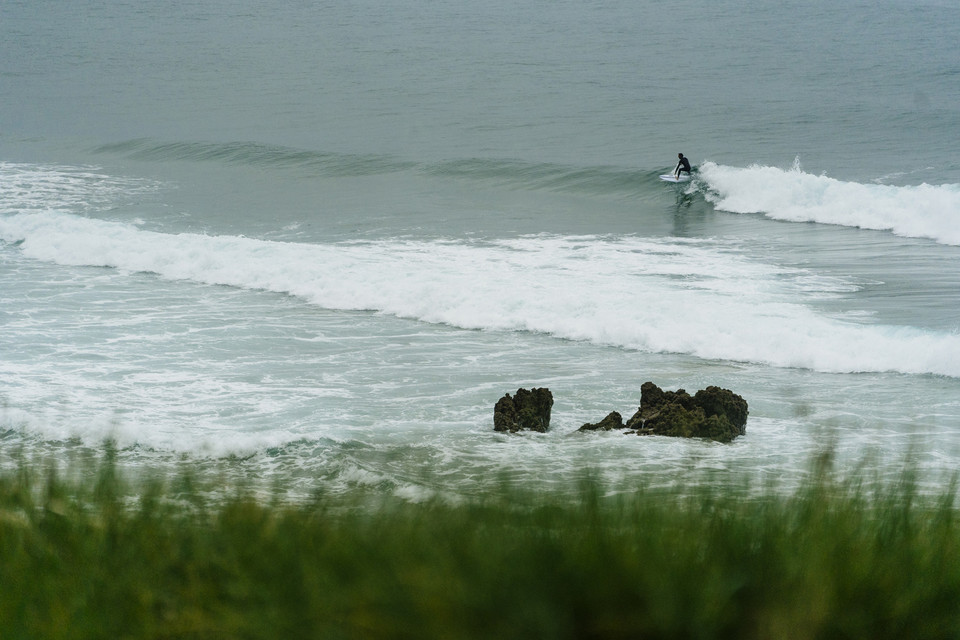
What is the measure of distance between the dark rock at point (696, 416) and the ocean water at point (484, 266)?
11.5 inches

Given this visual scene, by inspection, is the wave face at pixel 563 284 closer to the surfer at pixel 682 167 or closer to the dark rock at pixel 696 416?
the dark rock at pixel 696 416

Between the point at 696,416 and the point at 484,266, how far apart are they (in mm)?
10695

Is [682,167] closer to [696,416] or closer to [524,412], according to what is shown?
[696,416]

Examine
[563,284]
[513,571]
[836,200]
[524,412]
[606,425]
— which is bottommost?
[606,425]

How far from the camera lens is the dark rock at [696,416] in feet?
28.0

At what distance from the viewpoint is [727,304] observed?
15.1 m

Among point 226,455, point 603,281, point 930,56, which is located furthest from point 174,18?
point 226,455

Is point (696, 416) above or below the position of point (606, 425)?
above

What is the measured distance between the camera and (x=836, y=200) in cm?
2728

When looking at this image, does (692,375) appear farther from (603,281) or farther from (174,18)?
(174,18)

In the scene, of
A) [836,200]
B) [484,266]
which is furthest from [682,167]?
[484,266]

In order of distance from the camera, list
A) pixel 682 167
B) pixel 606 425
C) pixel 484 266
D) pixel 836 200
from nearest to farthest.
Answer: pixel 606 425
pixel 484 266
pixel 836 200
pixel 682 167

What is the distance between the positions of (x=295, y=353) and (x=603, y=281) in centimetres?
691

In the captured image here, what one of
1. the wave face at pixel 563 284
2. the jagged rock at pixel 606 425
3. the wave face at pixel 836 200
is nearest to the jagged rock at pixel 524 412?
the jagged rock at pixel 606 425
